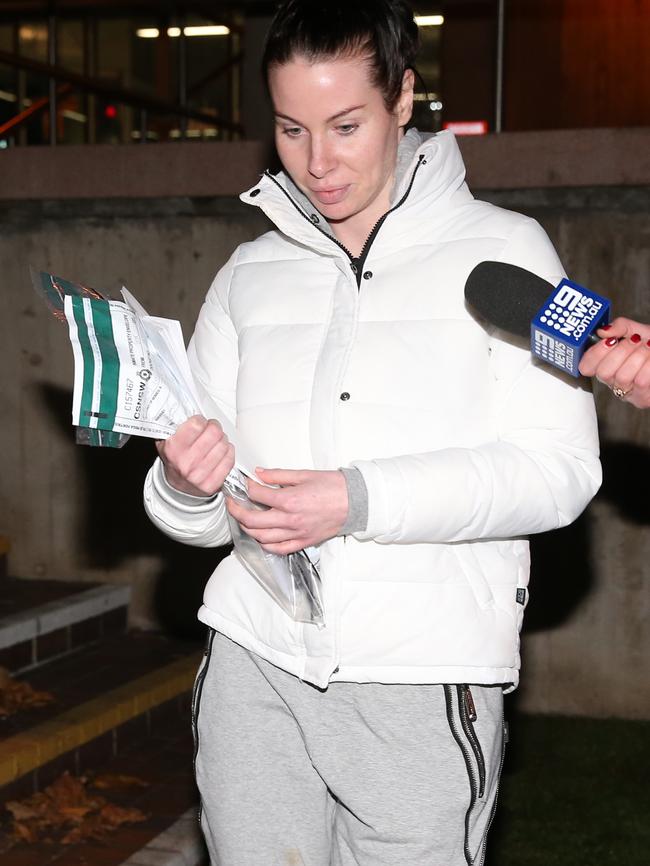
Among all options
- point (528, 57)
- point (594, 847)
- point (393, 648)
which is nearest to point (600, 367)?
point (393, 648)

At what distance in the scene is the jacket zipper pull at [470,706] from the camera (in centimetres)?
199

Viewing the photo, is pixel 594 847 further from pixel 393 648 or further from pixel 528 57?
pixel 528 57

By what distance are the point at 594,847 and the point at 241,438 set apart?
2669 mm

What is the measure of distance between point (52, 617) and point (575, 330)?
3.88 metres

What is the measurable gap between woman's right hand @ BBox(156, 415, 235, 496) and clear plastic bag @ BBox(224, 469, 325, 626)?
0.05 metres

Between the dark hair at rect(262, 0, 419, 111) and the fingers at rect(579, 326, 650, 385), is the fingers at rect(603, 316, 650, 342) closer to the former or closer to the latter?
the fingers at rect(579, 326, 650, 385)

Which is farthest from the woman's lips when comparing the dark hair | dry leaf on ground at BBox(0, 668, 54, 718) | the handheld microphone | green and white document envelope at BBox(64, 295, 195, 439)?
dry leaf on ground at BBox(0, 668, 54, 718)

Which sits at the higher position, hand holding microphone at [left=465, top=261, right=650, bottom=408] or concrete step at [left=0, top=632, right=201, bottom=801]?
hand holding microphone at [left=465, top=261, right=650, bottom=408]

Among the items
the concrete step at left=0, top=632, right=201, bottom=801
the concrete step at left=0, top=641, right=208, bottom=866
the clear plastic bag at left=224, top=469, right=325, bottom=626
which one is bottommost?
the concrete step at left=0, top=641, right=208, bottom=866

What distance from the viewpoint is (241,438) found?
84.0 inches

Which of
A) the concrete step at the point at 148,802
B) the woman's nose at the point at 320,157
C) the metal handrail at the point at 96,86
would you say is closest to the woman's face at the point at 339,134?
the woman's nose at the point at 320,157

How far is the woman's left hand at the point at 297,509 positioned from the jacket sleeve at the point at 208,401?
231mm

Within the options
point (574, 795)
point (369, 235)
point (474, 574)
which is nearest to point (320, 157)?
point (369, 235)

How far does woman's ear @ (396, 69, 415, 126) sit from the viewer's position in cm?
212
